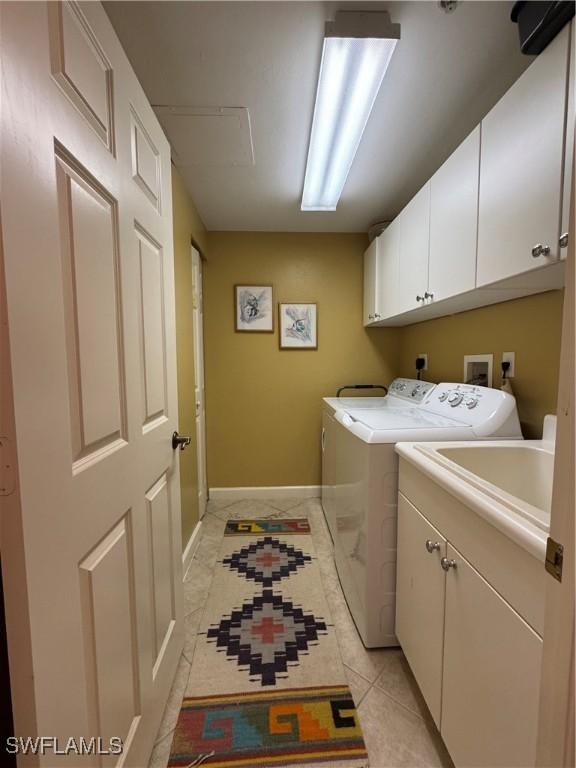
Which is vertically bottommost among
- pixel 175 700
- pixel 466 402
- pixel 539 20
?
pixel 175 700

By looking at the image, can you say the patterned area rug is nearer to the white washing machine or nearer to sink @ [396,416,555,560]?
the white washing machine

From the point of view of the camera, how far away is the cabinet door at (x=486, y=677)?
66 cm

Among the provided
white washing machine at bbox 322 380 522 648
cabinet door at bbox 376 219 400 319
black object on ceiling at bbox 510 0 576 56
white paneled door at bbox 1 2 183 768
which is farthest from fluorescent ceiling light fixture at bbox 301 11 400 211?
white washing machine at bbox 322 380 522 648

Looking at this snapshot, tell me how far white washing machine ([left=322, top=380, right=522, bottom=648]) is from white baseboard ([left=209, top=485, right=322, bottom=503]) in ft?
4.30

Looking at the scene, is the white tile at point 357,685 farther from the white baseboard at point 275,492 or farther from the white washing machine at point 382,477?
the white baseboard at point 275,492

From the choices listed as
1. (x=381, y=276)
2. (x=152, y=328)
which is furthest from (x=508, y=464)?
(x=381, y=276)

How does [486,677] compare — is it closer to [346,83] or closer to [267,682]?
[267,682]

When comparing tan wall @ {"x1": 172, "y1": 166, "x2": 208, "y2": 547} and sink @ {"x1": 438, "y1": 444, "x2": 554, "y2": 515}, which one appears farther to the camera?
tan wall @ {"x1": 172, "y1": 166, "x2": 208, "y2": 547}

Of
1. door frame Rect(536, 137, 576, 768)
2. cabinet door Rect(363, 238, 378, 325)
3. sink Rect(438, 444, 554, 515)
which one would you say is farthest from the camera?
cabinet door Rect(363, 238, 378, 325)

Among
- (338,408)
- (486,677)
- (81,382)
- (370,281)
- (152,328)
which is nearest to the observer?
(81,382)

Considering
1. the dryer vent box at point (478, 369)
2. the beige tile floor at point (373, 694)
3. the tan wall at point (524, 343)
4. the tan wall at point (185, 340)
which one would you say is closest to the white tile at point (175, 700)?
the beige tile floor at point (373, 694)

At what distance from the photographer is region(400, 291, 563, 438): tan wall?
131 cm

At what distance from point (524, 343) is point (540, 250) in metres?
0.66

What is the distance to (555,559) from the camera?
0.48 m
